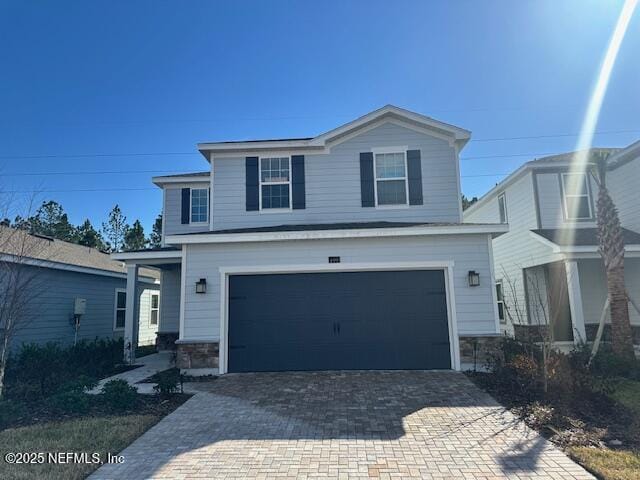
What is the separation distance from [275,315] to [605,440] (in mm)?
6510

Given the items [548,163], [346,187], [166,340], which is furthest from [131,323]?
[548,163]

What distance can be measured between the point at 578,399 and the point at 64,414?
8241 mm

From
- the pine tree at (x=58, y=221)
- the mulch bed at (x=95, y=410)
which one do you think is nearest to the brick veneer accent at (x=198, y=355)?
the mulch bed at (x=95, y=410)

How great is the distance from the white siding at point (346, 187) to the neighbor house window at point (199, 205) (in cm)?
285

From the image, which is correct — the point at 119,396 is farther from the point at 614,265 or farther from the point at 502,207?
the point at 502,207

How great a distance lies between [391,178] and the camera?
1138cm

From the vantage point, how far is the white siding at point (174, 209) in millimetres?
14094

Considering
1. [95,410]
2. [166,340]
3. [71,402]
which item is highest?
[166,340]

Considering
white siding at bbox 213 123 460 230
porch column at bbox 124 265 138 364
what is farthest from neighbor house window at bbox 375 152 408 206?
porch column at bbox 124 265 138 364

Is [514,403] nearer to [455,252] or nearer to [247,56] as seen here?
[455,252]

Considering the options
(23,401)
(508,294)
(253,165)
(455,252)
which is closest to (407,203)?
(455,252)

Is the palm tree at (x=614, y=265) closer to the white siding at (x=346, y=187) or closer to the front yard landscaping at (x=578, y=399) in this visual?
the front yard landscaping at (x=578, y=399)

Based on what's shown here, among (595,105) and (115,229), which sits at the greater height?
(115,229)

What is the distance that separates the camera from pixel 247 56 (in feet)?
36.5
